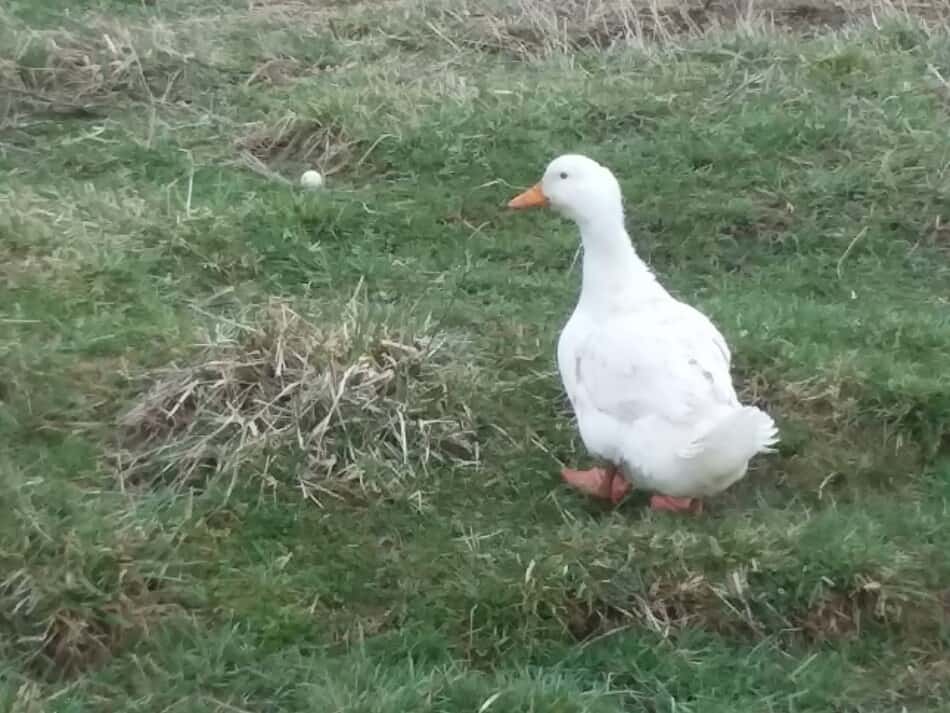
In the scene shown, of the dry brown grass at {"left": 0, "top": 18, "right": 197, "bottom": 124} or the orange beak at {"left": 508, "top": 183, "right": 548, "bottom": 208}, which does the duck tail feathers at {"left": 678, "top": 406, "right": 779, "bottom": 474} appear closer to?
the orange beak at {"left": 508, "top": 183, "right": 548, "bottom": 208}

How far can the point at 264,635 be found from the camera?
396cm

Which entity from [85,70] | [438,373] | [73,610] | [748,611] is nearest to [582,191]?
[438,373]

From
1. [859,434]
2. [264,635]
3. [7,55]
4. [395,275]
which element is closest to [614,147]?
[395,275]

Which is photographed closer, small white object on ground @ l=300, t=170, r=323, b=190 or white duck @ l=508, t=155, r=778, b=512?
white duck @ l=508, t=155, r=778, b=512

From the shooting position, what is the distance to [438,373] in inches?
191

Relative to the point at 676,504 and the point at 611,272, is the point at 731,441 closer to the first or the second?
the point at 676,504

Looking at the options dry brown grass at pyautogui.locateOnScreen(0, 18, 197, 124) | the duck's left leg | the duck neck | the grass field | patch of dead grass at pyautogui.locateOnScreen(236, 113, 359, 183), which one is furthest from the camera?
dry brown grass at pyautogui.locateOnScreen(0, 18, 197, 124)

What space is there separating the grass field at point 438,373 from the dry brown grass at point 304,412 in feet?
0.04

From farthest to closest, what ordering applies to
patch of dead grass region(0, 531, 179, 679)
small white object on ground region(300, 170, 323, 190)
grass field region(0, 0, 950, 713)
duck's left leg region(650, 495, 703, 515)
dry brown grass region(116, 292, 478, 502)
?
small white object on ground region(300, 170, 323, 190) → dry brown grass region(116, 292, 478, 502) → duck's left leg region(650, 495, 703, 515) → grass field region(0, 0, 950, 713) → patch of dead grass region(0, 531, 179, 679)

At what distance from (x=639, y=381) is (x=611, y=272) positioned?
49cm

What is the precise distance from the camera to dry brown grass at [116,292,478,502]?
4527 millimetres

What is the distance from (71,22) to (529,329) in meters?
3.97

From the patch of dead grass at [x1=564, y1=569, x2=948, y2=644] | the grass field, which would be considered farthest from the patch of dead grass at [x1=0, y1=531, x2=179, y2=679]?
the patch of dead grass at [x1=564, y1=569, x2=948, y2=644]

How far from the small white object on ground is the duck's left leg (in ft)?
8.88
